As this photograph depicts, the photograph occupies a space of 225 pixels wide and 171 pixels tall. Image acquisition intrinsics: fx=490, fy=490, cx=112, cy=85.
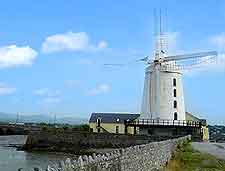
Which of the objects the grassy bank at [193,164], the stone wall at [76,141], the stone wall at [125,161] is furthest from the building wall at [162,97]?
the stone wall at [125,161]

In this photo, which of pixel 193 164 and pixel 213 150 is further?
pixel 213 150

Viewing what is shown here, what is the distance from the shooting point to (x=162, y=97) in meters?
70.2

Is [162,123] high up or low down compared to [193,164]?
up

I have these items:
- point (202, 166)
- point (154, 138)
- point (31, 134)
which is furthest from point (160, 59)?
point (202, 166)

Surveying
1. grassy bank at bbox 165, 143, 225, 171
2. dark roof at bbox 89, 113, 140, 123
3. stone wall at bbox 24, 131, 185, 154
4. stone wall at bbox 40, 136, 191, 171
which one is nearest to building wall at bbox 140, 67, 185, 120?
stone wall at bbox 24, 131, 185, 154

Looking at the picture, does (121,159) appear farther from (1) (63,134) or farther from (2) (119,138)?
(1) (63,134)

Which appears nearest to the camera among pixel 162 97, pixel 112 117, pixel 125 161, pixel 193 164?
pixel 125 161

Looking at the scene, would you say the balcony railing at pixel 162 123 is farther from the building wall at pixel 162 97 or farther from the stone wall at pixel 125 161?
the stone wall at pixel 125 161

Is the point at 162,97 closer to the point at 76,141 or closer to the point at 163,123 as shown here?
the point at 163,123

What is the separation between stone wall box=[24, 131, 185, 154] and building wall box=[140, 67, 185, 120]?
6258mm

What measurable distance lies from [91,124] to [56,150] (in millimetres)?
19701

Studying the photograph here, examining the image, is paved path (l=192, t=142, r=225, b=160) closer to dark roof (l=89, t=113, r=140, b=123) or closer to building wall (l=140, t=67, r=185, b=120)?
building wall (l=140, t=67, r=185, b=120)

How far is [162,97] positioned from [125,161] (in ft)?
182

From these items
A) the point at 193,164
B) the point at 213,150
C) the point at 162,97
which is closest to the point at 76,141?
the point at 162,97
